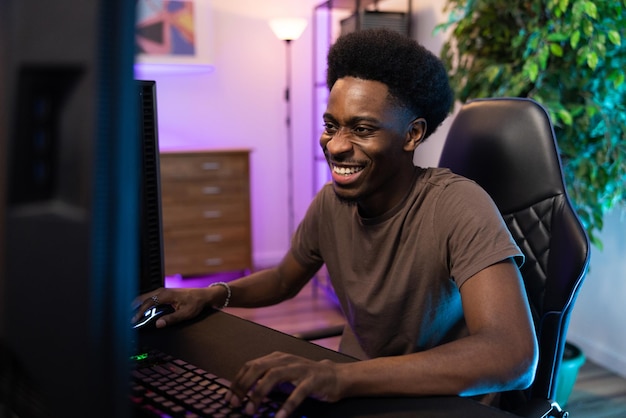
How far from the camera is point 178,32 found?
443 cm

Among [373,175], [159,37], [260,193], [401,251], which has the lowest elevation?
[260,193]

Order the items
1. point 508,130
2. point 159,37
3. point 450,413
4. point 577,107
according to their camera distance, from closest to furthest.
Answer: point 450,413, point 508,130, point 577,107, point 159,37

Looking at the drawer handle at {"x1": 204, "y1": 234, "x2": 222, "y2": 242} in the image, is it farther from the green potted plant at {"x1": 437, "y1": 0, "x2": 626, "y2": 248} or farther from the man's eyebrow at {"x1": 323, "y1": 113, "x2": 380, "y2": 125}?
the man's eyebrow at {"x1": 323, "y1": 113, "x2": 380, "y2": 125}

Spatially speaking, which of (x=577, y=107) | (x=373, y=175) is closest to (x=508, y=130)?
(x=373, y=175)

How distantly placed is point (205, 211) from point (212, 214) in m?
0.05

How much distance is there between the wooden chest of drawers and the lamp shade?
0.85 metres

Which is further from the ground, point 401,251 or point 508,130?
point 508,130

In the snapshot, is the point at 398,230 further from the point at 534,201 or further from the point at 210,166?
the point at 210,166

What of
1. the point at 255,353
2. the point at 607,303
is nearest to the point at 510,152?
the point at 255,353

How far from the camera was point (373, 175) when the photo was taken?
4.01ft

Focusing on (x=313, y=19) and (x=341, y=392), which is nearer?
(x=341, y=392)

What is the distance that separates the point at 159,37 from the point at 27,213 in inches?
169

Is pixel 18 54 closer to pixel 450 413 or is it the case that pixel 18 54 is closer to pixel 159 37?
pixel 450 413

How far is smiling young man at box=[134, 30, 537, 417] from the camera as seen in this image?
3.38ft
